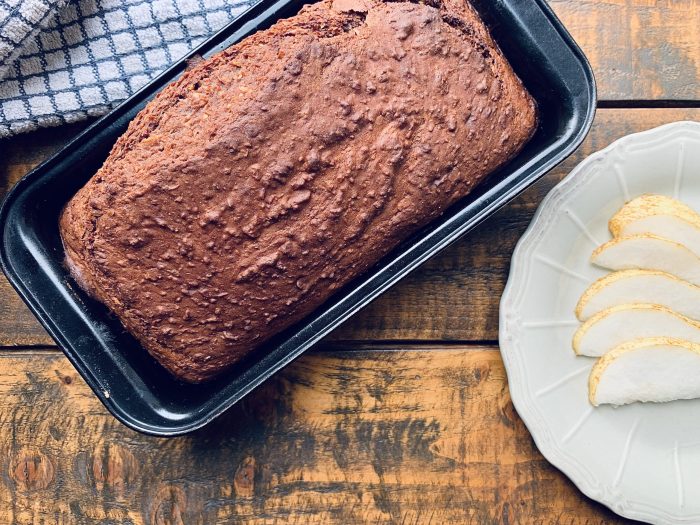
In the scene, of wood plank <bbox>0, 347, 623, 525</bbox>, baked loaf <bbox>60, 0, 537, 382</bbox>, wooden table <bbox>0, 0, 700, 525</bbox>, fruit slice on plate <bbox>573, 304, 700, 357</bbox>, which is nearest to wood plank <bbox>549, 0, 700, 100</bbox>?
wooden table <bbox>0, 0, 700, 525</bbox>

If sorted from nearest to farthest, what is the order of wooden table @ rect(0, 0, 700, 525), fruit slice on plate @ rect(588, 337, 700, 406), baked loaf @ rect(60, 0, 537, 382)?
1. baked loaf @ rect(60, 0, 537, 382)
2. fruit slice on plate @ rect(588, 337, 700, 406)
3. wooden table @ rect(0, 0, 700, 525)

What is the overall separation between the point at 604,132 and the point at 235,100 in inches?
33.0

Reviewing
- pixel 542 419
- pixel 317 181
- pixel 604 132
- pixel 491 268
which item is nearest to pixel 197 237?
pixel 317 181

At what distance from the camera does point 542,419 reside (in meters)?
1.37

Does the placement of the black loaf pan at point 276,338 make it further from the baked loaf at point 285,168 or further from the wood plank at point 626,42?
the wood plank at point 626,42

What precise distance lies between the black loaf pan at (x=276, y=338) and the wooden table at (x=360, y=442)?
0.77 feet

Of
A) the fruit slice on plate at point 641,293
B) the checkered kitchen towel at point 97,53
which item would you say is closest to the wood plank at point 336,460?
the fruit slice on plate at point 641,293

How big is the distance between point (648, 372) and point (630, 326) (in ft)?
0.33

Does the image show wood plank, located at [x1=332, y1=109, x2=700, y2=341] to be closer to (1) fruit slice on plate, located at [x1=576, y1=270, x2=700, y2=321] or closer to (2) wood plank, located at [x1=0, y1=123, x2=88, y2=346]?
(1) fruit slice on plate, located at [x1=576, y1=270, x2=700, y2=321]

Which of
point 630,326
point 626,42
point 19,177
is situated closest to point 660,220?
point 630,326

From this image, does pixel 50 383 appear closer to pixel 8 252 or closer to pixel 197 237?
pixel 8 252

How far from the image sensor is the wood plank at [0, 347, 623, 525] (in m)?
1.44

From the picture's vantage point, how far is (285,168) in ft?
3.60

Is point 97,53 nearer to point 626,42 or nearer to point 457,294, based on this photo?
point 457,294
